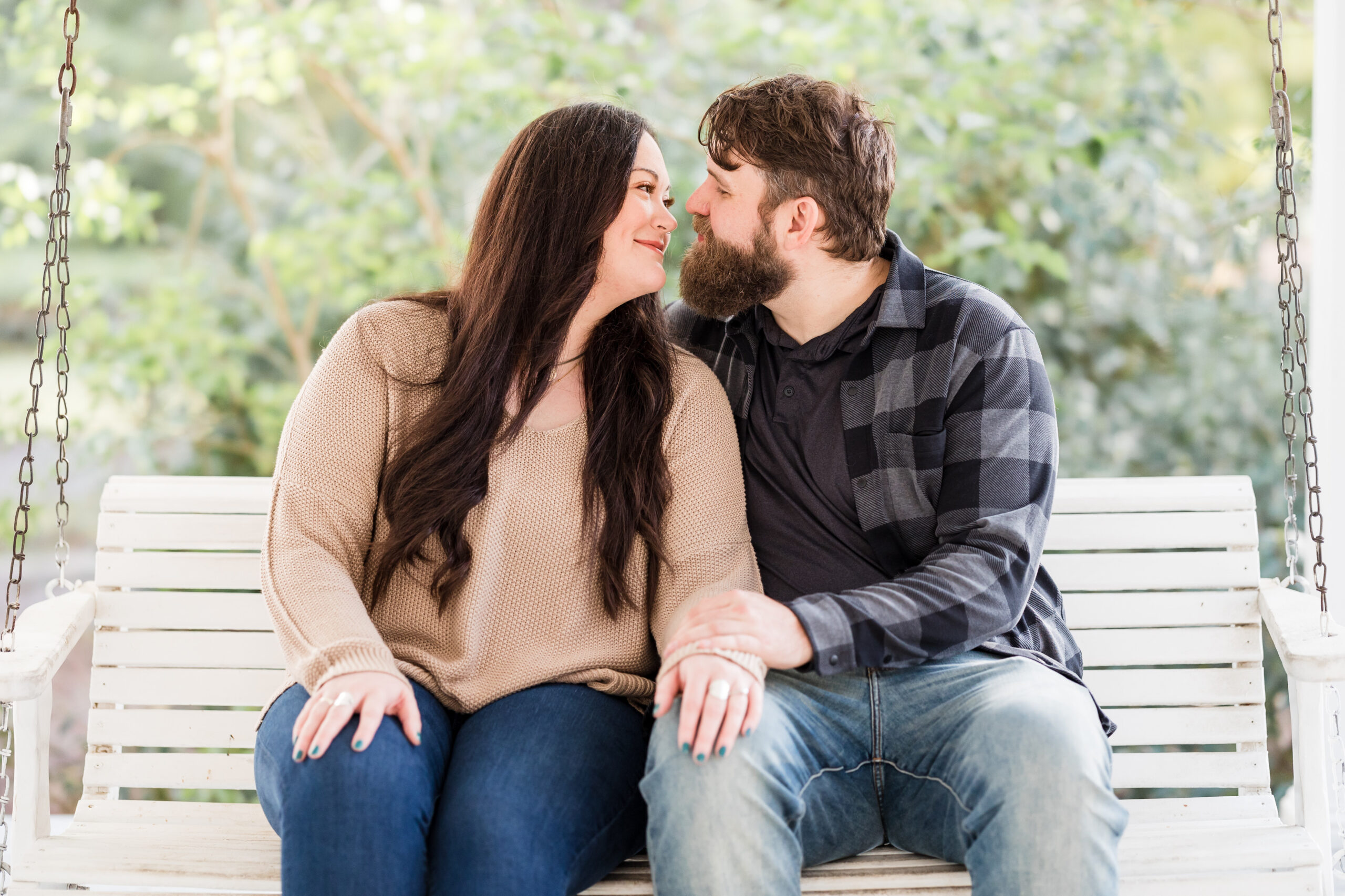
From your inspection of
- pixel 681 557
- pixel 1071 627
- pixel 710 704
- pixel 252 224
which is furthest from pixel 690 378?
pixel 252 224

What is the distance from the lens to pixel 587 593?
5.67ft

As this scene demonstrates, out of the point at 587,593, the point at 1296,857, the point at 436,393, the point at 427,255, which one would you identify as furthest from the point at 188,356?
the point at 1296,857

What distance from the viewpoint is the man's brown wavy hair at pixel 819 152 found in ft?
6.07

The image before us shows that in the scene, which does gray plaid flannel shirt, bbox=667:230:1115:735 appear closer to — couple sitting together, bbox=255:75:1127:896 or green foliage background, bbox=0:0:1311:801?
couple sitting together, bbox=255:75:1127:896

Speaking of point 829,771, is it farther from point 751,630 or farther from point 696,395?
point 696,395

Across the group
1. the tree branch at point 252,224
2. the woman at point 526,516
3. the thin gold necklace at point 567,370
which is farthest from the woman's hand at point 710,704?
the tree branch at point 252,224

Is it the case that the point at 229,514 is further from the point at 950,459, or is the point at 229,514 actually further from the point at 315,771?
the point at 950,459

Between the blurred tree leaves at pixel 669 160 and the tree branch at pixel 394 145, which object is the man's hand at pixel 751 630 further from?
the tree branch at pixel 394 145

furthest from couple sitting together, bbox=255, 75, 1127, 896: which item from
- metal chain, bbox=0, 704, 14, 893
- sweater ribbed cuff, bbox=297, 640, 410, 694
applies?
metal chain, bbox=0, 704, 14, 893

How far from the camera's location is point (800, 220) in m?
1.87

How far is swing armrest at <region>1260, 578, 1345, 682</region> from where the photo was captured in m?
1.65

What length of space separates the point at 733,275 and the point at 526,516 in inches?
19.5

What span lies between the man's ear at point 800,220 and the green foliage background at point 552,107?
3.35ft

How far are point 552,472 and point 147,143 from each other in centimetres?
267
